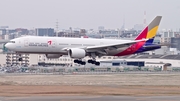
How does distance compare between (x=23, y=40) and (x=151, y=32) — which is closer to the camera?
(x=23, y=40)

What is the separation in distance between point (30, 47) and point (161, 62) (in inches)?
2353

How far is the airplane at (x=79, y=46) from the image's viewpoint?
78.1 meters

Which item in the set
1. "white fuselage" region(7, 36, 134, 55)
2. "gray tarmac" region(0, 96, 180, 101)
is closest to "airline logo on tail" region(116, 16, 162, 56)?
"white fuselage" region(7, 36, 134, 55)

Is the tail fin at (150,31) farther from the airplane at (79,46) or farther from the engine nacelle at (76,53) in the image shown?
the engine nacelle at (76,53)

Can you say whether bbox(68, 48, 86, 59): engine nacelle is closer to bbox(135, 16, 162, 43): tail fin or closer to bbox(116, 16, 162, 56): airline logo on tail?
bbox(116, 16, 162, 56): airline logo on tail

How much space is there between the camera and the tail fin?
8731 centimetres

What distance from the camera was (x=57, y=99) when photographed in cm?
4588

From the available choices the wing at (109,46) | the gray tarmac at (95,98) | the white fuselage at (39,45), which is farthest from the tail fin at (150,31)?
the gray tarmac at (95,98)

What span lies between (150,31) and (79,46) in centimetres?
1295

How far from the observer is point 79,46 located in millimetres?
81625

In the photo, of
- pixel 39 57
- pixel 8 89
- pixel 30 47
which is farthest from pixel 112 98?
pixel 39 57

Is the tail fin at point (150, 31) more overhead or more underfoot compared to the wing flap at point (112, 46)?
more overhead

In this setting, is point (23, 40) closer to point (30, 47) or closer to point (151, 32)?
point (30, 47)

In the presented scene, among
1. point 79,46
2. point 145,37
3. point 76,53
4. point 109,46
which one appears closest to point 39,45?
point 76,53
